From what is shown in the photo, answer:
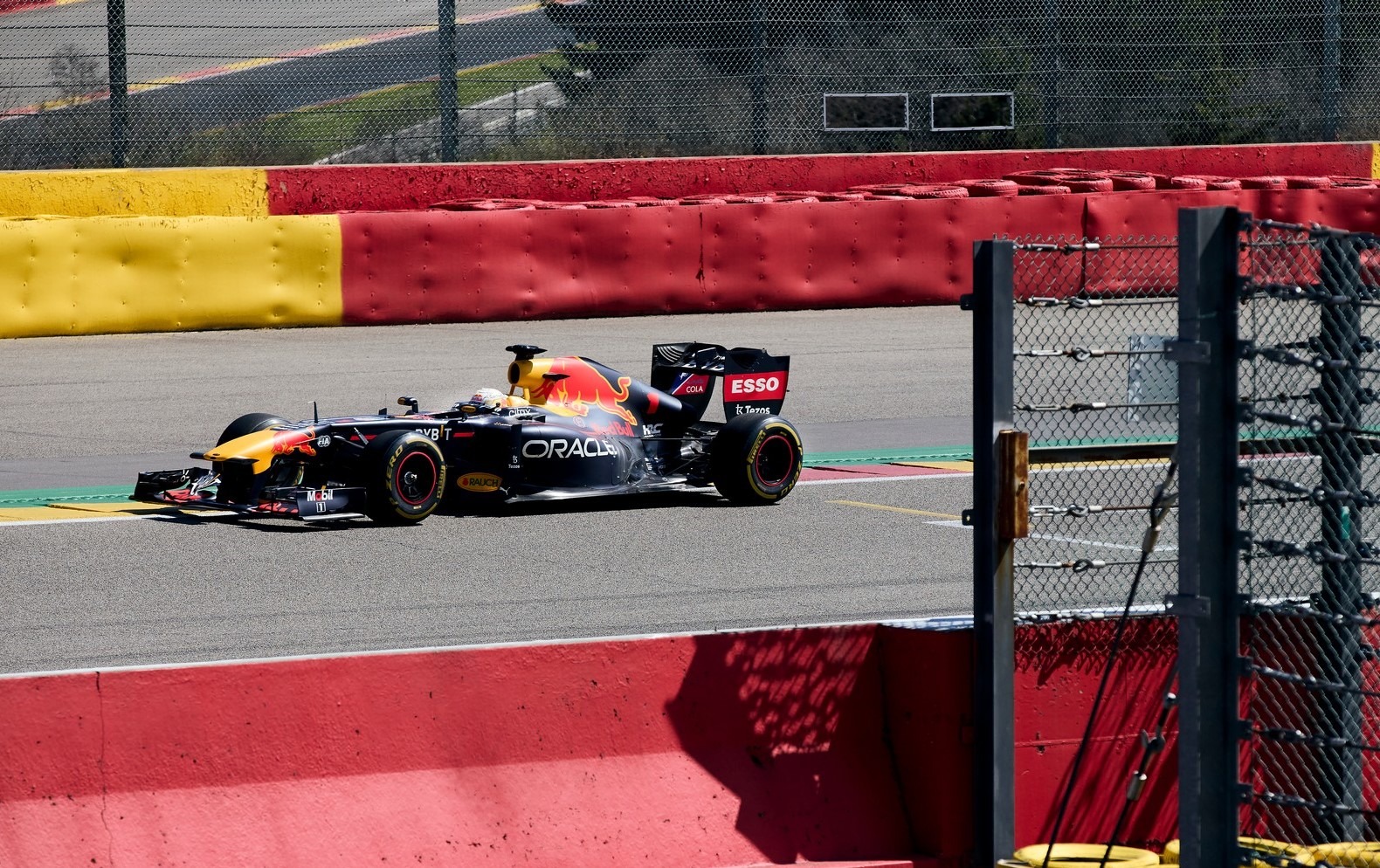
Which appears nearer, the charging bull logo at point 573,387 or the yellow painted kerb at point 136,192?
the charging bull logo at point 573,387

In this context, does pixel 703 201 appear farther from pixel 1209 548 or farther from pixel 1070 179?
pixel 1209 548

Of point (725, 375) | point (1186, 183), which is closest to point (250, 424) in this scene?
point (725, 375)

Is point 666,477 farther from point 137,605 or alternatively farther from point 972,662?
point 972,662

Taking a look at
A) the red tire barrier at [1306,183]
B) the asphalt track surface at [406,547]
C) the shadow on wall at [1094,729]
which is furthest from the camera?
the red tire barrier at [1306,183]

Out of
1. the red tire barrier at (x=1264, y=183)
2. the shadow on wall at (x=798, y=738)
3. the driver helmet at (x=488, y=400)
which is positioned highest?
the red tire barrier at (x=1264, y=183)

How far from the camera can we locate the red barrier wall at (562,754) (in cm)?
548

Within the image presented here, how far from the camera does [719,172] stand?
2147 cm

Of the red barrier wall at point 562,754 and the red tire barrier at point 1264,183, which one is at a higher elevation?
the red tire barrier at point 1264,183

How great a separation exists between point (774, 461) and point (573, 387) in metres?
1.19

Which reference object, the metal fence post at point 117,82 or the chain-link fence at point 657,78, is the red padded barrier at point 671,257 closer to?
the chain-link fence at point 657,78

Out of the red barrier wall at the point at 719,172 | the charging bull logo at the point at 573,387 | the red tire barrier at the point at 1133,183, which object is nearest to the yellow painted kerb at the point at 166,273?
the red barrier wall at the point at 719,172

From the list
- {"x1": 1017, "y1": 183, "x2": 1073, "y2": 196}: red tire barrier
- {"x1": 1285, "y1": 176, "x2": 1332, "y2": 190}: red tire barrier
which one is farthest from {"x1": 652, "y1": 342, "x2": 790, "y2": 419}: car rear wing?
{"x1": 1285, "y1": 176, "x2": 1332, "y2": 190}: red tire barrier

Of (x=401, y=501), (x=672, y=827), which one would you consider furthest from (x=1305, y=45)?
(x=672, y=827)

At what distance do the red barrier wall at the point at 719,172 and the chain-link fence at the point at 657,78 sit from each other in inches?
15.9
